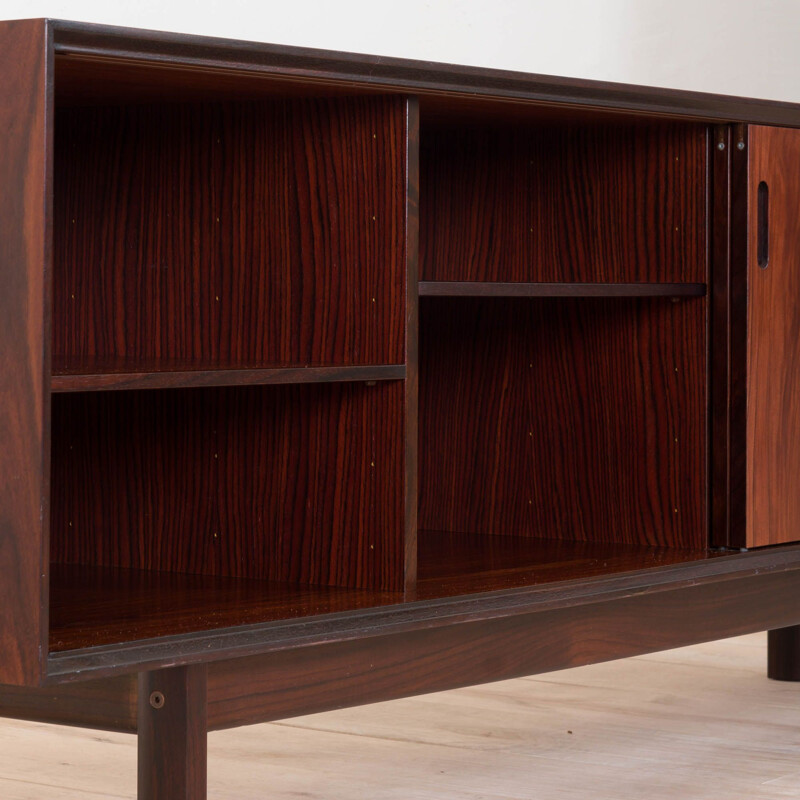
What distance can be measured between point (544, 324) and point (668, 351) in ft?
0.70

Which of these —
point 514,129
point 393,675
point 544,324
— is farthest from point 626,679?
point 393,675

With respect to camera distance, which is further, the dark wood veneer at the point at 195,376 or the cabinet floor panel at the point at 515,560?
the cabinet floor panel at the point at 515,560

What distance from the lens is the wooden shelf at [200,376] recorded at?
1329 millimetres

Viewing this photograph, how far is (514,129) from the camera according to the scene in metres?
Result: 2.12

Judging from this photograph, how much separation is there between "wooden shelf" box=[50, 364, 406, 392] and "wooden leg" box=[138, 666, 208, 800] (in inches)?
9.9

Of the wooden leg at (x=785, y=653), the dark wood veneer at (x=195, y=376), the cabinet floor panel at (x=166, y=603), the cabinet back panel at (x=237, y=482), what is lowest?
the wooden leg at (x=785, y=653)

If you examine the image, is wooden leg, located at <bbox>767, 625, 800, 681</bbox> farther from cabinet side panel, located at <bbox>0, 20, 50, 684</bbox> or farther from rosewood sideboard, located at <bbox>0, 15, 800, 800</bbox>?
cabinet side panel, located at <bbox>0, 20, 50, 684</bbox>

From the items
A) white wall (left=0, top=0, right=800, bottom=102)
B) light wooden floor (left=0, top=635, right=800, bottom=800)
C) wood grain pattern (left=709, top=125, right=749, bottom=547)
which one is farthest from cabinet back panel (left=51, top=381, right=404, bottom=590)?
white wall (left=0, top=0, right=800, bottom=102)

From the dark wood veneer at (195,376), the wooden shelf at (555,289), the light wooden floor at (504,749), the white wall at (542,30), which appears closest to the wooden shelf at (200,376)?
the dark wood veneer at (195,376)

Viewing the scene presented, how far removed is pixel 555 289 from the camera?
1838 mm

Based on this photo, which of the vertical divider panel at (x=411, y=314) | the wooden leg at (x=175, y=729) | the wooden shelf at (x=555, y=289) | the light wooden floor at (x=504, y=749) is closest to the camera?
the wooden leg at (x=175, y=729)

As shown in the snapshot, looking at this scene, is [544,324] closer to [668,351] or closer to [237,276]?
[668,351]

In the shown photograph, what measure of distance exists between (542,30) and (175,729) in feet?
7.30

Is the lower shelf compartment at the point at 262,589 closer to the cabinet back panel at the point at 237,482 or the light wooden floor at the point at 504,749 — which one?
the cabinet back panel at the point at 237,482
